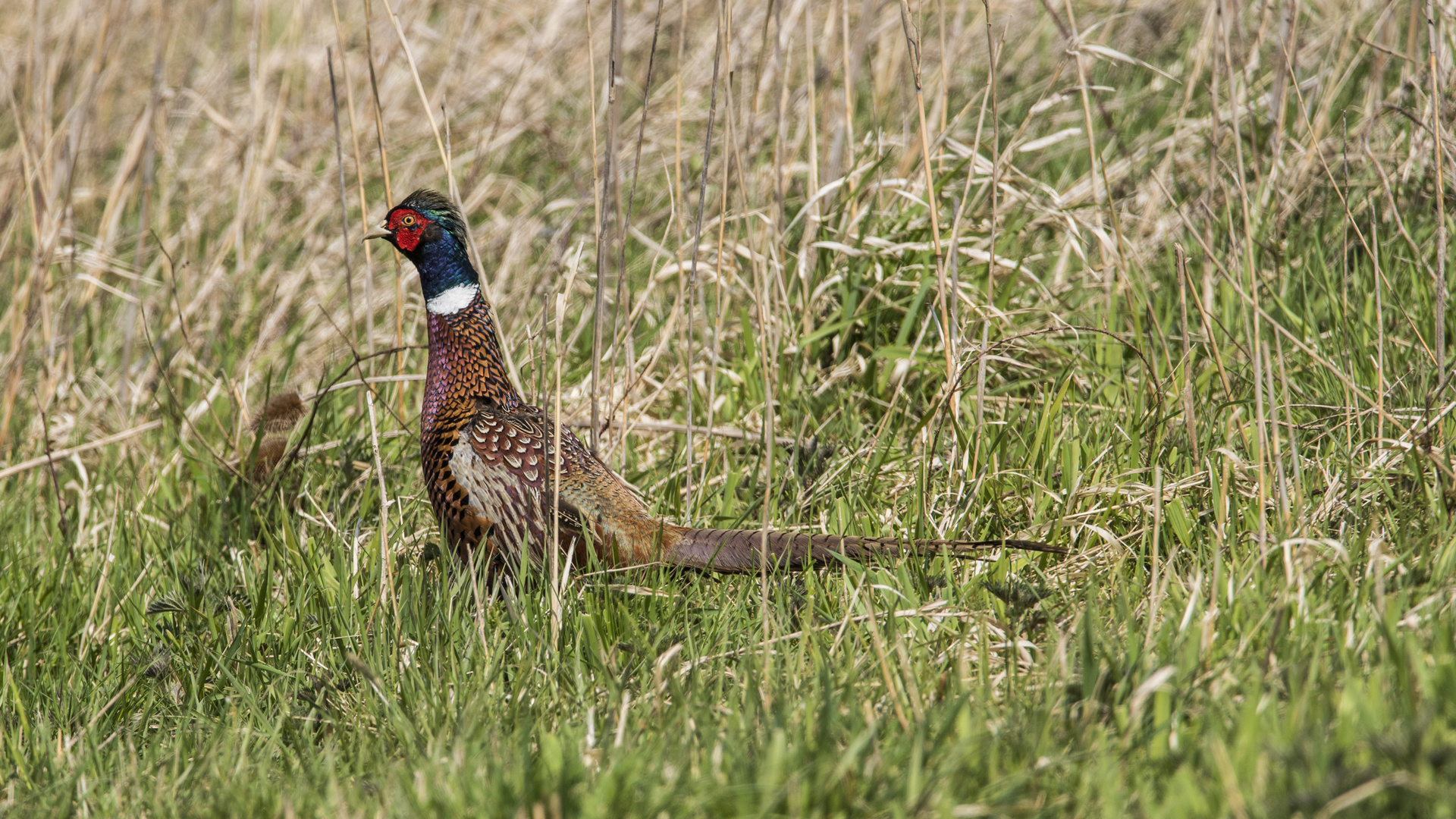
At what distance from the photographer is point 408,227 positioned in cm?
309

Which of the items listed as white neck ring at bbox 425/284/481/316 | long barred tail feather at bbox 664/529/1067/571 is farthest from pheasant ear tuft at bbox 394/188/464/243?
long barred tail feather at bbox 664/529/1067/571

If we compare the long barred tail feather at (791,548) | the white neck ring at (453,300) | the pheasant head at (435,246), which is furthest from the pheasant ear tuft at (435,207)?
the long barred tail feather at (791,548)

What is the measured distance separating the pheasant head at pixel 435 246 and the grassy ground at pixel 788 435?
165 millimetres

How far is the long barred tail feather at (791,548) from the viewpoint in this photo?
→ 252cm

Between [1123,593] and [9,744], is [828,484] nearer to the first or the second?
[1123,593]

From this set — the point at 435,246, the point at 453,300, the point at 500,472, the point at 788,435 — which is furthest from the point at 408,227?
the point at 788,435

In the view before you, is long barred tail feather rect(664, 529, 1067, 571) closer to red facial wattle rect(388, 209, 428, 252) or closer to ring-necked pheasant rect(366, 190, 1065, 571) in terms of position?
ring-necked pheasant rect(366, 190, 1065, 571)

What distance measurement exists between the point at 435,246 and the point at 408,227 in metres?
0.09

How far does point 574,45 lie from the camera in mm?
5535

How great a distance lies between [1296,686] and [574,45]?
463cm

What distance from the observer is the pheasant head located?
121 inches

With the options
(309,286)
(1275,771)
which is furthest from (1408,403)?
(309,286)

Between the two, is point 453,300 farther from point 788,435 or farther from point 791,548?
point 791,548

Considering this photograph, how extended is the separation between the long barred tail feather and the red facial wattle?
114 centimetres
